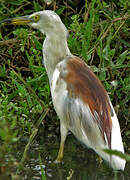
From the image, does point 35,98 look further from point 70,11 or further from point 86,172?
point 70,11

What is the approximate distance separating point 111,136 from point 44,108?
64 cm

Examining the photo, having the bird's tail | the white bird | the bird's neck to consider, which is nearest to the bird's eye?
the white bird

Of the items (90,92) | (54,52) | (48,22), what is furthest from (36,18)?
(90,92)

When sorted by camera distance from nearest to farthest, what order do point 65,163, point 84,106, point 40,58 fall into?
1. point 84,106
2. point 65,163
3. point 40,58

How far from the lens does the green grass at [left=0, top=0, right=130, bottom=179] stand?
2912 millimetres

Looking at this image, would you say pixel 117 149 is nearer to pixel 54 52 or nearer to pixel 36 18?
pixel 54 52

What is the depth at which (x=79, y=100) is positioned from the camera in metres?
2.56

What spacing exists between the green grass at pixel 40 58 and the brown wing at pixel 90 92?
0.27 metres

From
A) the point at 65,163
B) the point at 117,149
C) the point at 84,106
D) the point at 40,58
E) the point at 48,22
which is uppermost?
the point at 48,22

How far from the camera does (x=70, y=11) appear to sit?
3793 millimetres

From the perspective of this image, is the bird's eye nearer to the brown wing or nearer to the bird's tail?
the brown wing

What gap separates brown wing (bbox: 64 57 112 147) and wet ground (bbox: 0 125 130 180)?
0.35 metres

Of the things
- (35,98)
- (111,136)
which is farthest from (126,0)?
(111,136)

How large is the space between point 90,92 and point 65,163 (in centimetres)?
54
